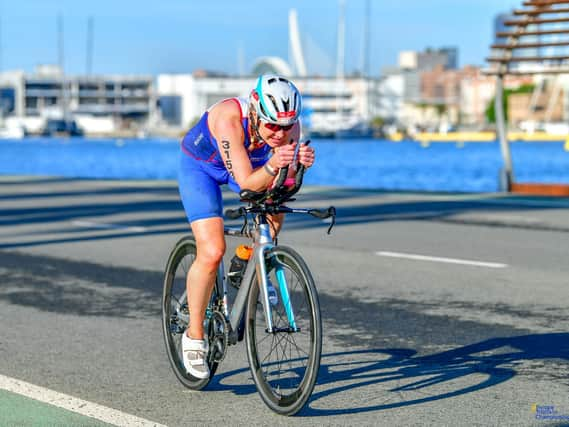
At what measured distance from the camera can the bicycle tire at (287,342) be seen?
4789mm

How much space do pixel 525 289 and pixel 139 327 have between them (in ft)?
10.9

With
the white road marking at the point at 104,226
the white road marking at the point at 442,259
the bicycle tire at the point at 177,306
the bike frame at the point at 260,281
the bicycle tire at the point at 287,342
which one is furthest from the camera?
the white road marking at the point at 104,226

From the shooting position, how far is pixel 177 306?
588cm

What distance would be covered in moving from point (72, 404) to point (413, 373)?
182 cm

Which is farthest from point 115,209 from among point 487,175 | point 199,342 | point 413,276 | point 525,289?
point 487,175

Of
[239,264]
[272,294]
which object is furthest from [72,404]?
[272,294]

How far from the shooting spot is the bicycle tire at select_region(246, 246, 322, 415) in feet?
15.7

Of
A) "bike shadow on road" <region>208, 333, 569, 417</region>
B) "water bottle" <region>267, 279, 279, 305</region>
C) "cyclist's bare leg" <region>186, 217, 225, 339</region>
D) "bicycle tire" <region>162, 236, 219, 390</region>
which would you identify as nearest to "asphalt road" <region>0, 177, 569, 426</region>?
"bike shadow on road" <region>208, 333, 569, 417</region>

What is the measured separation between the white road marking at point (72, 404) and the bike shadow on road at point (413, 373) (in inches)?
26.8

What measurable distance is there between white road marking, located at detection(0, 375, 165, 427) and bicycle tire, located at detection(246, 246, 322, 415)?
0.53 meters

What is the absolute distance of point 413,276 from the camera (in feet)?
32.5

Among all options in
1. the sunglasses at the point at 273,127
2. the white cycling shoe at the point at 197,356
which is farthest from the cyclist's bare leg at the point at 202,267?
the sunglasses at the point at 273,127

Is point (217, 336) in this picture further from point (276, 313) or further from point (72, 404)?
point (72, 404)

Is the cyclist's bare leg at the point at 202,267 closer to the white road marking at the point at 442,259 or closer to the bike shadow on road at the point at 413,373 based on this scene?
the bike shadow on road at the point at 413,373
